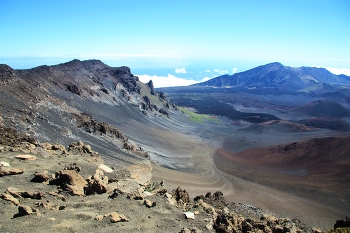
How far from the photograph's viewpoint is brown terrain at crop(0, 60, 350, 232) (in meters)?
12.6

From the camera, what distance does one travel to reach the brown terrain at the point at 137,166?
498 inches

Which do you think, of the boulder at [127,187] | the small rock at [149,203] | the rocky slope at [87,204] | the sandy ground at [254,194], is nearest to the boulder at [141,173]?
the rocky slope at [87,204]

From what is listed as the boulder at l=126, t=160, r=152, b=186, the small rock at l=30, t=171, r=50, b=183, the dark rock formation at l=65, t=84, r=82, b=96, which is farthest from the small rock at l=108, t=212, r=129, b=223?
the dark rock formation at l=65, t=84, r=82, b=96

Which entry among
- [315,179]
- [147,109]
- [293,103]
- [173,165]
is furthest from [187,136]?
[293,103]

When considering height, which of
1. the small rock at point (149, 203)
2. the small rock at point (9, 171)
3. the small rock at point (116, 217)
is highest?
the small rock at point (9, 171)

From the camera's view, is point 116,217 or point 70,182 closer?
point 116,217

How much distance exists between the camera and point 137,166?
68.4ft

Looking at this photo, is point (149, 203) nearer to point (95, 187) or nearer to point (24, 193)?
point (95, 187)

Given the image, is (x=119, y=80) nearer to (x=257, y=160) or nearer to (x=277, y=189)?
(x=257, y=160)

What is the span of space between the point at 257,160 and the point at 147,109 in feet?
125

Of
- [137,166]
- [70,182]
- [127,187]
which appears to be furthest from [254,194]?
[70,182]

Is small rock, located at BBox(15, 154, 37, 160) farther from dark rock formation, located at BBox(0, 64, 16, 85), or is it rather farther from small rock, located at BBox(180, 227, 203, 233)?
dark rock formation, located at BBox(0, 64, 16, 85)

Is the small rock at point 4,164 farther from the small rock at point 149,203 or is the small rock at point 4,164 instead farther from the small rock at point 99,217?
the small rock at point 149,203

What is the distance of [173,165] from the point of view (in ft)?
151
